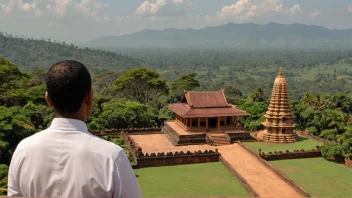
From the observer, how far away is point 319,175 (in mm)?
18984

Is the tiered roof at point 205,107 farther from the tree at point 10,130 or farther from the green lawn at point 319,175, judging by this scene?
the tree at point 10,130

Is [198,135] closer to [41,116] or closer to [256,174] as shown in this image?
[256,174]

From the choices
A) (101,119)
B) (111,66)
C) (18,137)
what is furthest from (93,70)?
(18,137)

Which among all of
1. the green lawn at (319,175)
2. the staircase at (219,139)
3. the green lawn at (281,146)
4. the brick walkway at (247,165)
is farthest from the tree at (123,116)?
the green lawn at (319,175)

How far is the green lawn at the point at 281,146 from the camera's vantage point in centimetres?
2433

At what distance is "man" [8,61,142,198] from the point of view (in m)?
2.21

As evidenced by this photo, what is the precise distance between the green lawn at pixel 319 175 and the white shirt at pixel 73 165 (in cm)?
1577

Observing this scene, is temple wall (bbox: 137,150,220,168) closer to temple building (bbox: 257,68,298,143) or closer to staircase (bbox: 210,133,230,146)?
staircase (bbox: 210,133,230,146)

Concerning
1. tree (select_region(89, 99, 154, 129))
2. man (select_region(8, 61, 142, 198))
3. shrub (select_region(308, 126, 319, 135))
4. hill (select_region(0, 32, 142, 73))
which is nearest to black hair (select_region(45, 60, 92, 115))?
man (select_region(8, 61, 142, 198))

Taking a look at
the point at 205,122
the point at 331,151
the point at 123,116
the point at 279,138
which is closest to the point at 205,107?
the point at 205,122

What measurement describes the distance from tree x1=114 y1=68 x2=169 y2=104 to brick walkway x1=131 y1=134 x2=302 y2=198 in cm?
1258

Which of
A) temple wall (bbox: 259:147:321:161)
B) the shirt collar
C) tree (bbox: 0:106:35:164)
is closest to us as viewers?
the shirt collar

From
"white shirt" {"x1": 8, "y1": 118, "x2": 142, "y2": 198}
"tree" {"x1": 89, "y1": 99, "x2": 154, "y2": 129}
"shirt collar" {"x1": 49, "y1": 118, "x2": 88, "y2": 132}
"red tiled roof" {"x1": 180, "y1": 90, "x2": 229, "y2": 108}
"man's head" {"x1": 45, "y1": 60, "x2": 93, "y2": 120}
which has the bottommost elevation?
"tree" {"x1": 89, "y1": 99, "x2": 154, "y2": 129}

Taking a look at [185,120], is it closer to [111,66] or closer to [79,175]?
[79,175]
